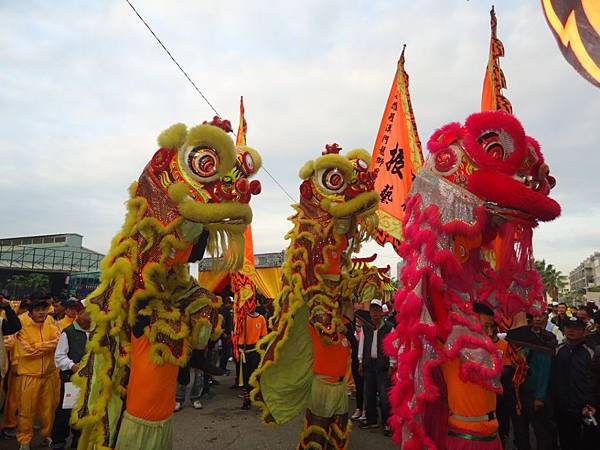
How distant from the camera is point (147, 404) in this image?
2062 mm

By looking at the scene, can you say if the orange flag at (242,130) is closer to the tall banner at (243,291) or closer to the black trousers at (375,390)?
the tall banner at (243,291)

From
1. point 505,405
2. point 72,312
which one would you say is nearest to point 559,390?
point 505,405

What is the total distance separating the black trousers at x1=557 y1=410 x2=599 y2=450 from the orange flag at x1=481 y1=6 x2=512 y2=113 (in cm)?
364

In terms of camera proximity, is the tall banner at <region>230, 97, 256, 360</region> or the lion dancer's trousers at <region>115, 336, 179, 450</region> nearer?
the lion dancer's trousers at <region>115, 336, 179, 450</region>

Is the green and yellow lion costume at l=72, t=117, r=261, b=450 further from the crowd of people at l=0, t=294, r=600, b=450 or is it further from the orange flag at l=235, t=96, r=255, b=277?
the orange flag at l=235, t=96, r=255, b=277

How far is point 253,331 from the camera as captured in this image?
21.3 ft

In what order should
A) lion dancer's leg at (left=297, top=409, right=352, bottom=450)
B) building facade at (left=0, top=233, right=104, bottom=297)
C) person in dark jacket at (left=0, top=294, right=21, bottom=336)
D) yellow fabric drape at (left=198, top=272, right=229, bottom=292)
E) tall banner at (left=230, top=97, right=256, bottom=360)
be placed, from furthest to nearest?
building facade at (left=0, top=233, right=104, bottom=297) → tall banner at (left=230, top=97, right=256, bottom=360) → person in dark jacket at (left=0, top=294, right=21, bottom=336) → lion dancer's leg at (left=297, top=409, right=352, bottom=450) → yellow fabric drape at (left=198, top=272, right=229, bottom=292)

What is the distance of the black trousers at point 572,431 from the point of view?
149 inches

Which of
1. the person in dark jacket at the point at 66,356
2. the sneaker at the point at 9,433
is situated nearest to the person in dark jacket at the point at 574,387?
the person in dark jacket at the point at 66,356

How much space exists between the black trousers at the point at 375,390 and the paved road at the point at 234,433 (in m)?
0.27

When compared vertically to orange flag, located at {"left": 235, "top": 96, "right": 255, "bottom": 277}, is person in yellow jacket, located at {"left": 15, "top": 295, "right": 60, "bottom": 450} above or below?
below

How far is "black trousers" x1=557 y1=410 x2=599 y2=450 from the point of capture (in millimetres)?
3779

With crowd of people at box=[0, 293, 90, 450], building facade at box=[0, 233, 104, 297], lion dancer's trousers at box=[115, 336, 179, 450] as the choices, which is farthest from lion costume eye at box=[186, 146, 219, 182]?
building facade at box=[0, 233, 104, 297]

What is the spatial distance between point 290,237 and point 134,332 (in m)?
1.68
